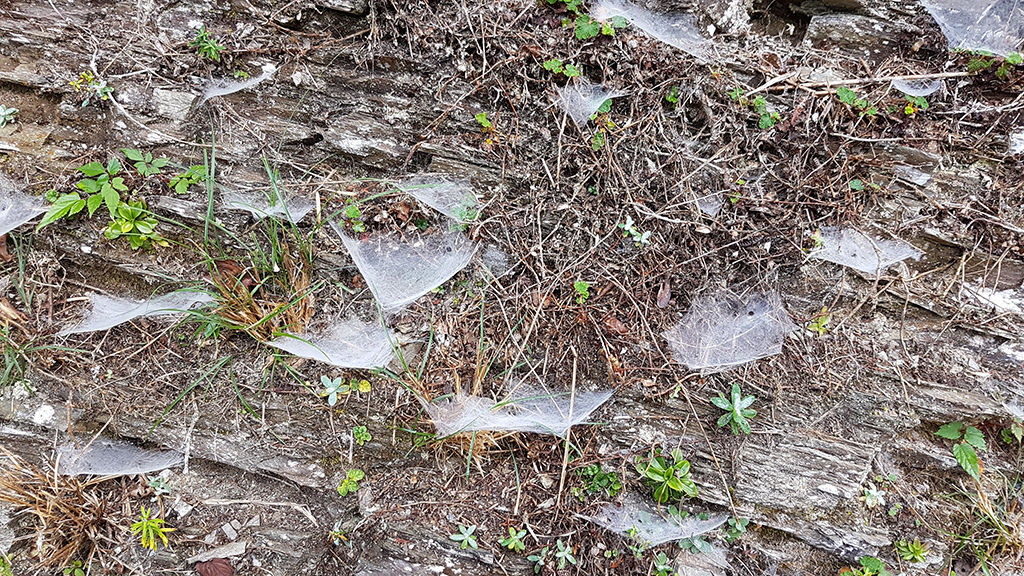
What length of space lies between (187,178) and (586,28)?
7.84 ft

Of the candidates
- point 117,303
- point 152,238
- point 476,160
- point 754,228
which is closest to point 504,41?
point 476,160

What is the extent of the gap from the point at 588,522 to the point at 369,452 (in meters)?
1.26

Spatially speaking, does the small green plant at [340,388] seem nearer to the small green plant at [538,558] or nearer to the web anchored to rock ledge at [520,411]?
the web anchored to rock ledge at [520,411]

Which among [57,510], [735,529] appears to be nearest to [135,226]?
[57,510]

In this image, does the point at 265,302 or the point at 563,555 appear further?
the point at 265,302

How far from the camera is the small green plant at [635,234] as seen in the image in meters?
2.93

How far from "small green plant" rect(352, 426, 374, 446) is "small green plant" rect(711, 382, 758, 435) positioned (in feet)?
6.26

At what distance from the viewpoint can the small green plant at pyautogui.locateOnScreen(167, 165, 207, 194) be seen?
115 inches

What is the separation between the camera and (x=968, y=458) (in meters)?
2.76

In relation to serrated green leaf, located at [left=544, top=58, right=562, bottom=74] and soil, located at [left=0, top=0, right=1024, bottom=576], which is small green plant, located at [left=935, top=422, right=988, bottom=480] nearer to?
soil, located at [left=0, top=0, right=1024, bottom=576]

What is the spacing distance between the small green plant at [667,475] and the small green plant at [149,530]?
259 cm

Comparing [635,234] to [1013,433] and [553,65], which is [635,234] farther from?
[1013,433]

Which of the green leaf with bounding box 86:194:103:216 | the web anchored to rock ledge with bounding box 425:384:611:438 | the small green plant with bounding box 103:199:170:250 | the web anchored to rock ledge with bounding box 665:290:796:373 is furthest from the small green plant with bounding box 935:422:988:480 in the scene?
the green leaf with bounding box 86:194:103:216

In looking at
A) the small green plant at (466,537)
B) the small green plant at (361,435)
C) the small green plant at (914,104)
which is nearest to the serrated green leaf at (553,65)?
the small green plant at (914,104)
